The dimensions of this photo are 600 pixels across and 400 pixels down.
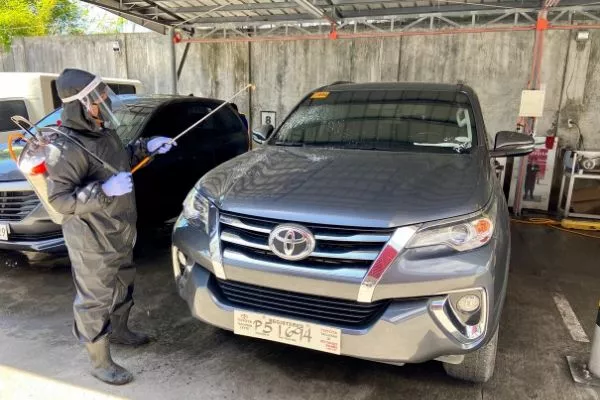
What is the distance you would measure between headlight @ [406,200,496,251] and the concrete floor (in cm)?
91

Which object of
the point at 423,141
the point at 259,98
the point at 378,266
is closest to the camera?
the point at 378,266

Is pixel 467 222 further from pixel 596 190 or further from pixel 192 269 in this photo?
pixel 596 190

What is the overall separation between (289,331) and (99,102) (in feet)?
4.92

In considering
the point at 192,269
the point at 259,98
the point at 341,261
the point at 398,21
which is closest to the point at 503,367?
the point at 341,261

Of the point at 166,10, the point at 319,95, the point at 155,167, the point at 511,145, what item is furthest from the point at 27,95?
the point at 511,145

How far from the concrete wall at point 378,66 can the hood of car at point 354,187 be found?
4928mm

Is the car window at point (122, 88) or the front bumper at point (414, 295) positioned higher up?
the car window at point (122, 88)

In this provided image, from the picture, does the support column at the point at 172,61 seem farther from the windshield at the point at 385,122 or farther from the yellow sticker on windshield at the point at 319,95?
the windshield at the point at 385,122

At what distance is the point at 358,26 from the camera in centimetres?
773

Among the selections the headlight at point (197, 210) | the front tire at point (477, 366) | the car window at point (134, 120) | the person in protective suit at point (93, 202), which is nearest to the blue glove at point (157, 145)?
the person in protective suit at point (93, 202)

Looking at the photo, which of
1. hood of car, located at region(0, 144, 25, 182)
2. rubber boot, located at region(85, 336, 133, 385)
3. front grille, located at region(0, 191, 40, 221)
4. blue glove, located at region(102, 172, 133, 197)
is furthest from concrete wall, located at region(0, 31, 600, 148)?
rubber boot, located at region(85, 336, 133, 385)

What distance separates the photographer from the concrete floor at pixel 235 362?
244 cm

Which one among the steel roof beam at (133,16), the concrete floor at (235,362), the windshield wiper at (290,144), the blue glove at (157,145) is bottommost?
the concrete floor at (235,362)

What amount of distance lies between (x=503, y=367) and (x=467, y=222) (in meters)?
1.17
